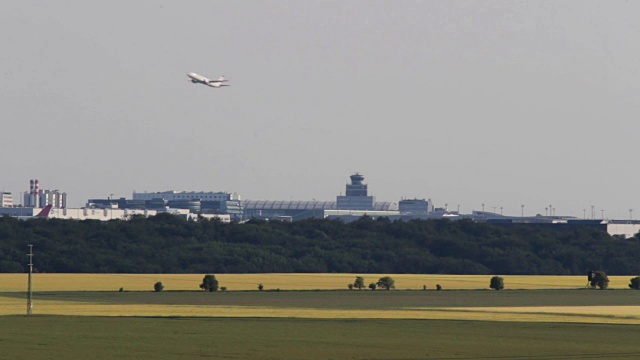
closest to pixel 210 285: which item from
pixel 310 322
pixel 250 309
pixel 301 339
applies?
pixel 250 309

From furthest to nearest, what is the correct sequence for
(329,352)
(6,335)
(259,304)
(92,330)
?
(259,304), (92,330), (6,335), (329,352)

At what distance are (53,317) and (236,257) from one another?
104 metres

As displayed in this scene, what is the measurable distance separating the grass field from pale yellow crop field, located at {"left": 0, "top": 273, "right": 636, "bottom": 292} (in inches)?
18.1

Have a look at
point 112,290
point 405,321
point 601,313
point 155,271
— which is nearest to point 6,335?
point 405,321

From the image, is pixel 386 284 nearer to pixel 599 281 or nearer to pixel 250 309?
pixel 599 281

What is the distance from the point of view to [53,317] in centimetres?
8919

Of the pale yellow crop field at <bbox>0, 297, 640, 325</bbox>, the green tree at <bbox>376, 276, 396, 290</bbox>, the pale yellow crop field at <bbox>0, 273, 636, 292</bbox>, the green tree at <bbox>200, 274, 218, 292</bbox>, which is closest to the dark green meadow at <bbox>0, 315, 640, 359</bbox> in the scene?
the pale yellow crop field at <bbox>0, 297, 640, 325</bbox>

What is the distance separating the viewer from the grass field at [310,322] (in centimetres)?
6538

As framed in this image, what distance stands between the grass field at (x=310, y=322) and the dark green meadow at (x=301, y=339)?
0.06 metres

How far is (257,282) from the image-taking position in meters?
154

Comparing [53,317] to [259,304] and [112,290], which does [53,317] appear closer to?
[259,304]

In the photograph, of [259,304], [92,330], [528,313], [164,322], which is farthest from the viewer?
[259,304]

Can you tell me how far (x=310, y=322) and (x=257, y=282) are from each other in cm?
6768

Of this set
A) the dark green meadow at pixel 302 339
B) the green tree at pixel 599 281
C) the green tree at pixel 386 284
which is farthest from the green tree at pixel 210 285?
the dark green meadow at pixel 302 339
